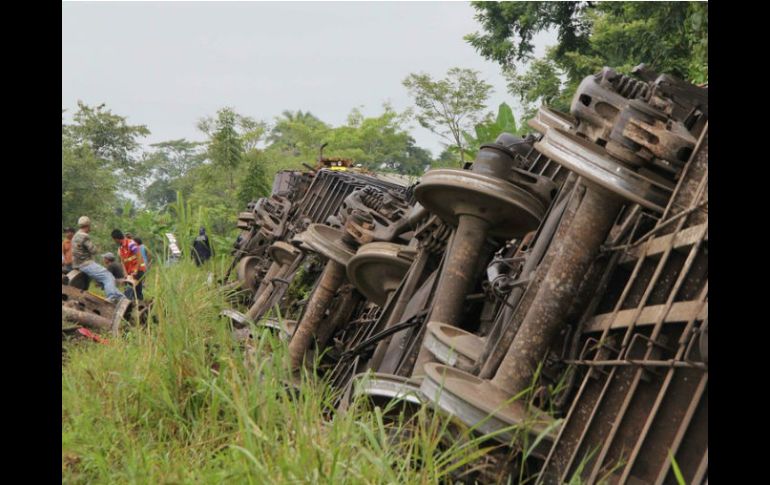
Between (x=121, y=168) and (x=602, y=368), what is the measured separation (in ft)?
93.1

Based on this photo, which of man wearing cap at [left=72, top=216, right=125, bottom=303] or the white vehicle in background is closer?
the white vehicle in background

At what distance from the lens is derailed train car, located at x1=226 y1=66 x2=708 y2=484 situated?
3.45 m

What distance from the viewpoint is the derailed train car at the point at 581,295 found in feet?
11.3

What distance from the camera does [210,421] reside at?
172 inches

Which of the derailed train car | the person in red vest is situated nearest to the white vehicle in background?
the derailed train car

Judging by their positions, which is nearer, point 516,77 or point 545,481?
point 545,481

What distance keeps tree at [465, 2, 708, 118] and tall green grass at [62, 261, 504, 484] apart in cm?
988

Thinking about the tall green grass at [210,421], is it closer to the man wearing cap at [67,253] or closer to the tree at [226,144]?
the man wearing cap at [67,253]

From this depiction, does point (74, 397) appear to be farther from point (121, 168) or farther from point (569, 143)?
point (121, 168)

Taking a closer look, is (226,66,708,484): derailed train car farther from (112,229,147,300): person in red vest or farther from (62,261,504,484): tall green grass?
(112,229,147,300): person in red vest

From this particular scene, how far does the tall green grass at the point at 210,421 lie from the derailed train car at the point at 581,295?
285 mm

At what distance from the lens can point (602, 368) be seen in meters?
3.89
